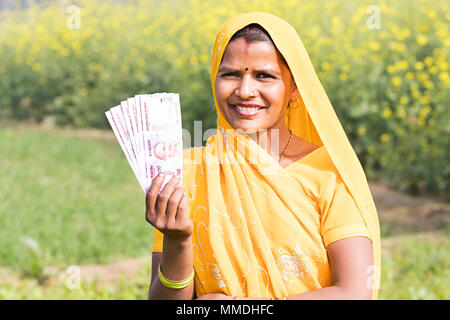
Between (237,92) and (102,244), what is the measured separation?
3.07m

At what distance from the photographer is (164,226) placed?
1540mm

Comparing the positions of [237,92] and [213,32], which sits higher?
[213,32]

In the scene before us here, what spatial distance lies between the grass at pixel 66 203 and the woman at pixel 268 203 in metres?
2.61

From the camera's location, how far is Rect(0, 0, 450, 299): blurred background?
410cm

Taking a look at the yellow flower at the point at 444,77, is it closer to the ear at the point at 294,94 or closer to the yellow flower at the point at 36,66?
the ear at the point at 294,94

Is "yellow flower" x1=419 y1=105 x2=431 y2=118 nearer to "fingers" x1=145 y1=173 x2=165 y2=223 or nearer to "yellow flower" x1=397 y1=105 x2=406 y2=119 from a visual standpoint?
"yellow flower" x1=397 y1=105 x2=406 y2=119

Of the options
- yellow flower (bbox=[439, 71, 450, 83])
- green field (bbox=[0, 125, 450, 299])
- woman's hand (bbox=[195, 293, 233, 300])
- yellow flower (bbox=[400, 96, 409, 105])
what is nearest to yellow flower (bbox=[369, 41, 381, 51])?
yellow flower (bbox=[400, 96, 409, 105])

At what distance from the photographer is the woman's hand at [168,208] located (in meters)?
1.53

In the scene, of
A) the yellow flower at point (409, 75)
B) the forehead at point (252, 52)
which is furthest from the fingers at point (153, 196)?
the yellow flower at point (409, 75)

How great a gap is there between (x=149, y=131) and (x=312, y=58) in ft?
15.0

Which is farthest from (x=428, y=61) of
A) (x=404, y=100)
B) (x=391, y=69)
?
(x=404, y=100)

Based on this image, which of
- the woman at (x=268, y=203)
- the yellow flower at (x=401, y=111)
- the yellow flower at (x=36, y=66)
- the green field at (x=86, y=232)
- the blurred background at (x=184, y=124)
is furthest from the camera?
the yellow flower at (x=36, y=66)
